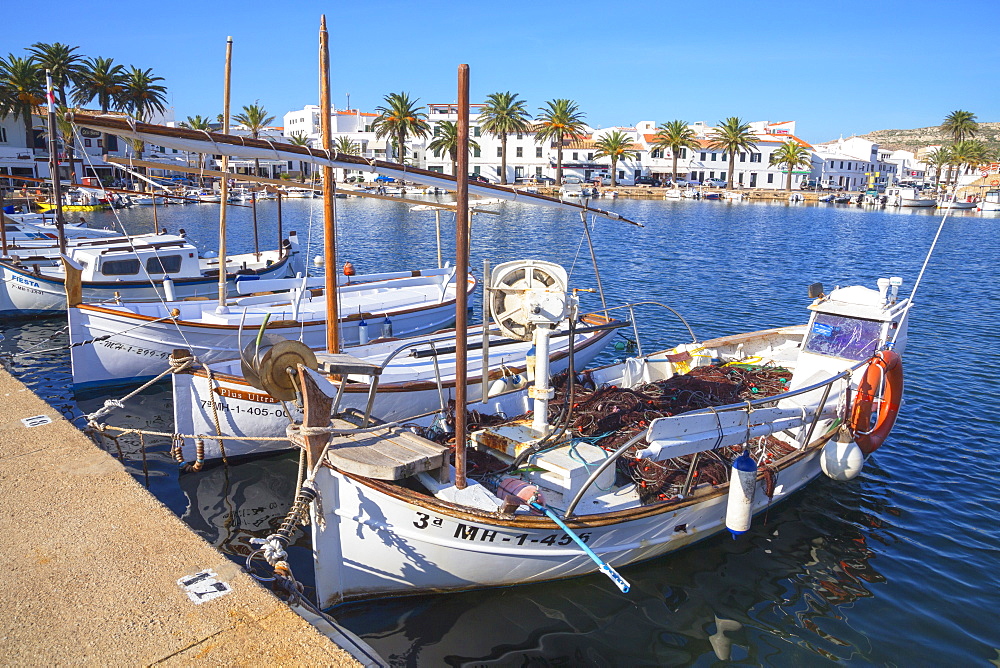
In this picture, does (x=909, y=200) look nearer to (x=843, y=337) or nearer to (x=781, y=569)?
(x=843, y=337)

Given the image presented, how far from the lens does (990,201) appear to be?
86312mm

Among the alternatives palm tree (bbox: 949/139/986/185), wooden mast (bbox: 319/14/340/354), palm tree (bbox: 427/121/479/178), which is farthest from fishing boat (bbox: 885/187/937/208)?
wooden mast (bbox: 319/14/340/354)

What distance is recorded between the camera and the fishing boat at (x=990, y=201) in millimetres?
84188

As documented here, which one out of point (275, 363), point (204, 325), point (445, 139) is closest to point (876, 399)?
point (275, 363)

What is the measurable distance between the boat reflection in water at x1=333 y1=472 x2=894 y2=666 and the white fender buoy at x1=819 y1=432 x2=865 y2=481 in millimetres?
1262

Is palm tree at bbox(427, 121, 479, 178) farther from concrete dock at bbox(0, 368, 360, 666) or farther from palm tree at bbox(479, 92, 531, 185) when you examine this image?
concrete dock at bbox(0, 368, 360, 666)

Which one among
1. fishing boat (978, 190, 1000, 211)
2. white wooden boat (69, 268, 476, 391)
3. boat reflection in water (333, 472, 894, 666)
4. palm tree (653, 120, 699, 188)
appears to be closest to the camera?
boat reflection in water (333, 472, 894, 666)

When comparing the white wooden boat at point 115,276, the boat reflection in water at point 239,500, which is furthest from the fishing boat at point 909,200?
the boat reflection in water at point 239,500

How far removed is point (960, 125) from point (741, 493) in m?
108

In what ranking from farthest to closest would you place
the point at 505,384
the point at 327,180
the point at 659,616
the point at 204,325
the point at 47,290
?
1. the point at 47,290
2. the point at 204,325
3. the point at 327,180
4. the point at 505,384
5. the point at 659,616

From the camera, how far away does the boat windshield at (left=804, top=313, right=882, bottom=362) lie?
38.6 feet

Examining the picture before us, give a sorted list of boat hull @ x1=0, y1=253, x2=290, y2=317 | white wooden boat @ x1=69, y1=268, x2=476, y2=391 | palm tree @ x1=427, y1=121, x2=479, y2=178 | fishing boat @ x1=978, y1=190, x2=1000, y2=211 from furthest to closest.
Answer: palm tree @ x1=427, y1=121, x2=479, y2=178 → fishing boat @ x1=978, y1=190, x2=1000, y2=211 → boat hull @ x1=0, y1=253, x2=290, y2=317 → white wooden boat @ x1=69, y1=268, x2=476, y2=391

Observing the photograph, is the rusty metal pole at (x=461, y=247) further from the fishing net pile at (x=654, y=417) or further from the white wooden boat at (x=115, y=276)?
the white wooden boat at (x=115, y=276)

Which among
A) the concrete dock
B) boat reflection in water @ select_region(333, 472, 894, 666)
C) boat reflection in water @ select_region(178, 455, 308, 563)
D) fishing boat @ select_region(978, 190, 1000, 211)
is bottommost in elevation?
boat reflection in water @ select_region(333, 472, 894, 666)
